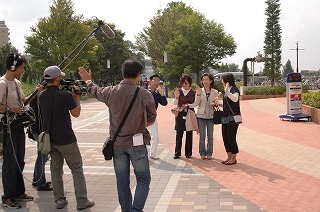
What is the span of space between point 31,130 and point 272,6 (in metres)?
35.7

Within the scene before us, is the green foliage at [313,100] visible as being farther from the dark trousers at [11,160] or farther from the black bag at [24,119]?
the dark trousers at [11,160]

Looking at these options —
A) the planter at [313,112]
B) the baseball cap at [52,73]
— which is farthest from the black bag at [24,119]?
the planter at [313,112]

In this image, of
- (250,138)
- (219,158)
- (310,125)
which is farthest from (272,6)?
(219,158)

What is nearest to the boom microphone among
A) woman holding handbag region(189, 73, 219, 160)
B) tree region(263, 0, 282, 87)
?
woman holding handbag region(189, 73, 219, 160)

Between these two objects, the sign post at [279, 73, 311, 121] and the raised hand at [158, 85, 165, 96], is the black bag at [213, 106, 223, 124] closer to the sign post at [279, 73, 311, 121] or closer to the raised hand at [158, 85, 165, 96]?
the raised hand at [158, 85, 165, 96]

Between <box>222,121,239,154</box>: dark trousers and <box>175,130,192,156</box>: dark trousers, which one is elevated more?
<box>222,121,239,154</box>: dark trousers

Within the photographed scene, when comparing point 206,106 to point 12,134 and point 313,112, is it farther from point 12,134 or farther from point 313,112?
point 313,112

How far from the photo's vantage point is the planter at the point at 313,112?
1298cm

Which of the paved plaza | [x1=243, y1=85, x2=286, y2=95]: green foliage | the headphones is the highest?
the headphones

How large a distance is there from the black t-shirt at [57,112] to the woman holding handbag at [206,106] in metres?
3.44

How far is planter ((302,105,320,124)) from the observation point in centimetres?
1298

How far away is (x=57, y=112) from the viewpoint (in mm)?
4703

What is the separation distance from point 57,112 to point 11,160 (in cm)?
102

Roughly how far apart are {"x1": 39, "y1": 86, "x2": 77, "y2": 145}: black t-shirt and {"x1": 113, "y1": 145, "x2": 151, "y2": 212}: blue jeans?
0.93 meters
